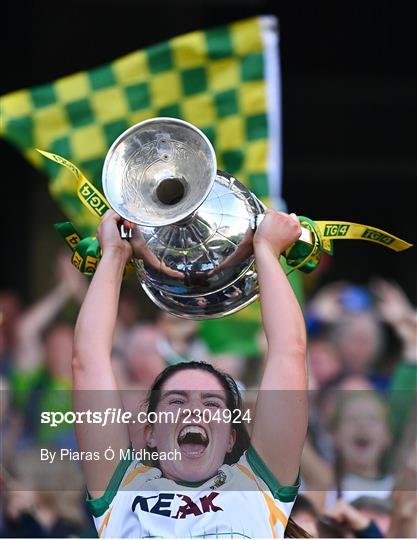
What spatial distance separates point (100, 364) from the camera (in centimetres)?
273

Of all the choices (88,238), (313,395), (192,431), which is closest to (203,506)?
(192,431)

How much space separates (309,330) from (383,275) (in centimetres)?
211

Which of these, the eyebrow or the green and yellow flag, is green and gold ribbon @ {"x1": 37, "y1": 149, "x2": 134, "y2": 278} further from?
the green and yellow flag

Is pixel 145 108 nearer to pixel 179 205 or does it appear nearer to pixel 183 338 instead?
pixel 183 338

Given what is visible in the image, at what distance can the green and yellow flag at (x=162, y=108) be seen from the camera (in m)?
5.26

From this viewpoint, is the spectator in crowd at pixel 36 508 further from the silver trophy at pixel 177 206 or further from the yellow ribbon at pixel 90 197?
the silver trophy at pixel 177 206

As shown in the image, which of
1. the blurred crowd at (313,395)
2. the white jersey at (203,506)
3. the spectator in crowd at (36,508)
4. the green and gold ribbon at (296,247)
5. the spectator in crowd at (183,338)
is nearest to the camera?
the white jersey at (203,506)

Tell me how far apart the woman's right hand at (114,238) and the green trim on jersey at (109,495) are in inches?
16.6

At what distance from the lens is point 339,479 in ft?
14.1

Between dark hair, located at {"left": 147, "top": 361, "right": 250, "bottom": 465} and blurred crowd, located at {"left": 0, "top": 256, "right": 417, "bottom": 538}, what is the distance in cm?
17

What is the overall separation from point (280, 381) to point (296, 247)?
0.36 meters

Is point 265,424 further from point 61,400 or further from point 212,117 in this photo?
point 212,117

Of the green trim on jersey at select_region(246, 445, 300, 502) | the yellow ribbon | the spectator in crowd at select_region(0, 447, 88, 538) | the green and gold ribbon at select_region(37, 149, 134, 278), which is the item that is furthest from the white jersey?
the spectator in crowd at select_region(0, 447, 88, 538)

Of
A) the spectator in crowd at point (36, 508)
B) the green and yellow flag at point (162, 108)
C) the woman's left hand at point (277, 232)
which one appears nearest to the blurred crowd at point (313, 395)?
the spectator in crowd at point (36, 508)
